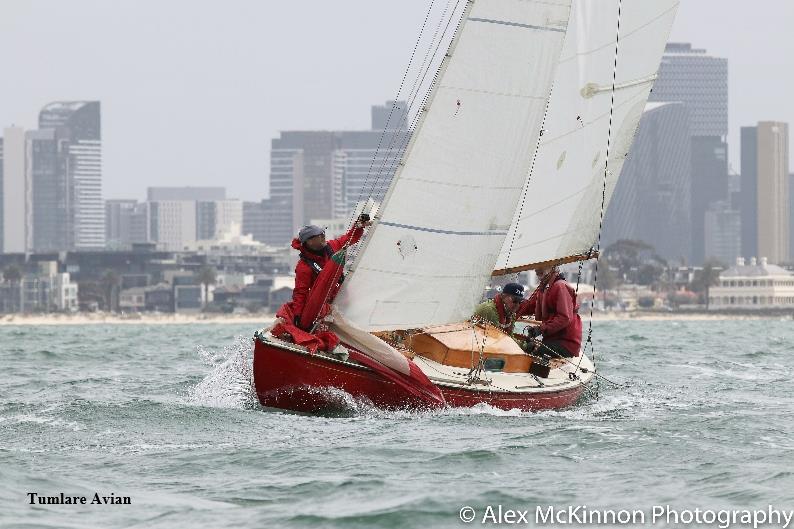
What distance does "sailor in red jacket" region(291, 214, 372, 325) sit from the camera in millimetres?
20812

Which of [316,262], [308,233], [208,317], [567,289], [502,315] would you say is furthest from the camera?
[208,317]

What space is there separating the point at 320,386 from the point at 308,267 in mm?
1646

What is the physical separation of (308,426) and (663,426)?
13.5 feet

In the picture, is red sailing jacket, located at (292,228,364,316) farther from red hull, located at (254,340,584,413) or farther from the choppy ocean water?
the choppy ocean water

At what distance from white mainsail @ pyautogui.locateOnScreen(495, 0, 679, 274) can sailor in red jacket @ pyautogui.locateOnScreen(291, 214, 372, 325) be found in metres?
4.08

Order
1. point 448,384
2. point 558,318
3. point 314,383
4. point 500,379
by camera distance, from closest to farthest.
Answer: point 314,383, point 448,384, point 500,379, point 558,318

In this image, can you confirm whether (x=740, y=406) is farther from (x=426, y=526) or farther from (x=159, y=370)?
(x=159, y=370)

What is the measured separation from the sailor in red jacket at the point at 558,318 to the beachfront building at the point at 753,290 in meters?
165

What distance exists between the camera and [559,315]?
23906 mm

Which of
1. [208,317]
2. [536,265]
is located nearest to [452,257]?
[536,265]

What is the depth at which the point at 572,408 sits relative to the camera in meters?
22.4

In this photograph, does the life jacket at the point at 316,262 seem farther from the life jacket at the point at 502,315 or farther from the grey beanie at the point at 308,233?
the life jacket at the point at 502,315

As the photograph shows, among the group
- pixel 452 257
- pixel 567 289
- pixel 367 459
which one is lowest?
pixel 367 459

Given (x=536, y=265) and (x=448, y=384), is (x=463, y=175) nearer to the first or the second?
(x=448, y=384)
